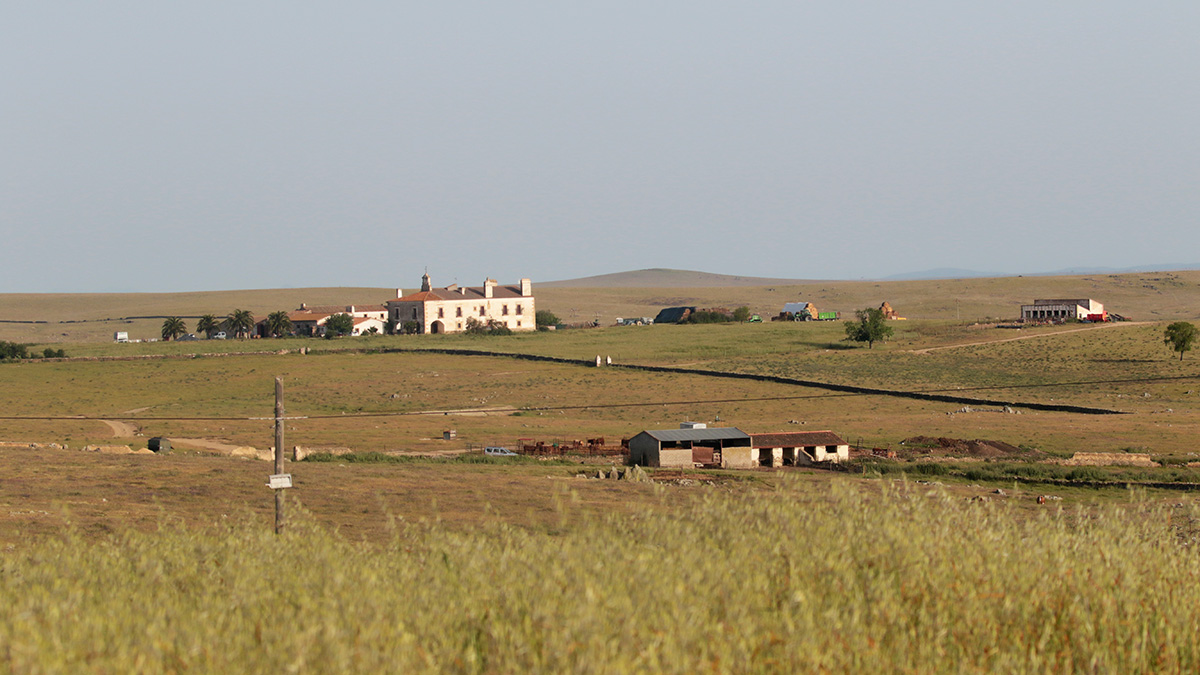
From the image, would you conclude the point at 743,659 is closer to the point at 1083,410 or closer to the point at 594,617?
the point at 594,617

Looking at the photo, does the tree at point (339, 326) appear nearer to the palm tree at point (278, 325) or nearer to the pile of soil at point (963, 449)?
the palm tree at point (278, 325)

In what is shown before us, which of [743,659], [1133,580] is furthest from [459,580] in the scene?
[1133,580]

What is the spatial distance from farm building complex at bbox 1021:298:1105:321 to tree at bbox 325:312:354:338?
76.5 m

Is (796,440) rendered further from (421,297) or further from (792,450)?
(421,297)

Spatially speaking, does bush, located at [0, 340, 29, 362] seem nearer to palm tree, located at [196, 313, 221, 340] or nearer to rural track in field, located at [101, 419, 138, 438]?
palm tree, located at [196, 313, 221, 340]

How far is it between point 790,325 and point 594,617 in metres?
111

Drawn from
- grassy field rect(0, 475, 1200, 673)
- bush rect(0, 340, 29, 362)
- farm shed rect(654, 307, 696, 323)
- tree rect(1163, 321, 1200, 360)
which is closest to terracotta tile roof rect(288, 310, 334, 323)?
bush rect(0, 340, 29, 362)

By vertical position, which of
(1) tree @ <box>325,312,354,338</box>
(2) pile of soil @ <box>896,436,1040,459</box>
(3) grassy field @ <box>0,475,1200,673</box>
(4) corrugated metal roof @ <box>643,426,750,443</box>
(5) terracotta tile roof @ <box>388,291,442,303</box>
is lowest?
(2) pile of soil @ <box>896,436,1040,459</box>

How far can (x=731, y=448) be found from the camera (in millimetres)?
44312

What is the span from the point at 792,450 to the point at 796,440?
78 centimetres

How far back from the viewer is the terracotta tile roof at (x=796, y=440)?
44.7 m

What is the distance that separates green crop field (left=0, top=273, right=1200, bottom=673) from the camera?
→ 6637mm

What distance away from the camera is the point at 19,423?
2282 inches

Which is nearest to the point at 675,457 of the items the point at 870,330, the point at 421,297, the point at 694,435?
the point at 694,435
